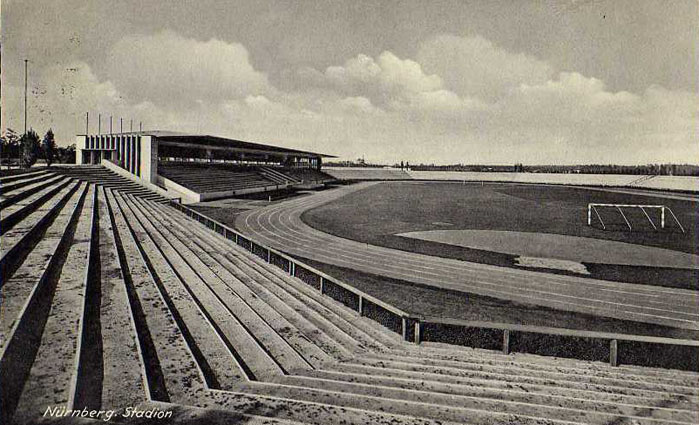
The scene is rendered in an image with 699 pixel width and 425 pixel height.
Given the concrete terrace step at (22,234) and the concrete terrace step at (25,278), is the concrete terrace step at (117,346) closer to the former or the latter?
the concrete terrace step at (25,278)

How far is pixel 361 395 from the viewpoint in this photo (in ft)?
12.9

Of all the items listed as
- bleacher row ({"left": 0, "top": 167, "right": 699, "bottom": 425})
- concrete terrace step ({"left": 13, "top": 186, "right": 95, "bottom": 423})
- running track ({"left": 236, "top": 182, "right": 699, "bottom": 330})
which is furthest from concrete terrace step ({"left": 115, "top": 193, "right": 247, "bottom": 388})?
running track ({"left": 236, "top": 182, "right": 699, "bottom": 330})

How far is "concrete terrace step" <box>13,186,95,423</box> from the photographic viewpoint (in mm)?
2992

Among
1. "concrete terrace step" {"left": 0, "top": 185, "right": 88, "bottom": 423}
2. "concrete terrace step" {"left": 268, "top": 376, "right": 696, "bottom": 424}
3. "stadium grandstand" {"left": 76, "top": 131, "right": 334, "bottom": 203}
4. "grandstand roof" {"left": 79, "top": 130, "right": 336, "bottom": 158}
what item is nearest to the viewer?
"concrete terrace step" {"left": 0, "top": 185, "right": 88, "bottom": 423}

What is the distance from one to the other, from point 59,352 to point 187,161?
45985 millimetres

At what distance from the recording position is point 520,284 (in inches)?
468

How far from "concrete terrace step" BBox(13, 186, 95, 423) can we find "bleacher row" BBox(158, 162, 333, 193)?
3076 centimetres

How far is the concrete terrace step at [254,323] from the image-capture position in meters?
4.93

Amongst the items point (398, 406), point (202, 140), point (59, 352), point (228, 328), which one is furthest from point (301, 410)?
point (202, 140)

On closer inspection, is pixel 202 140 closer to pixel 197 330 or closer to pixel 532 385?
pixel 197 330

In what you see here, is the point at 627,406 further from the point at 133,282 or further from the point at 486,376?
the point at 133,282

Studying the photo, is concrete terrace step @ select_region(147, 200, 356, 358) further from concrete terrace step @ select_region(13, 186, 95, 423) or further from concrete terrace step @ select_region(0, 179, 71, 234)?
concrete terrace step @ select_region(0, 179, 71, 234)

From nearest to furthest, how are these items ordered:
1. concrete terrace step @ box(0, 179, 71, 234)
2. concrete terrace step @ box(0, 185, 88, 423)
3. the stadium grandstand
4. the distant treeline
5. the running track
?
concrete terrace step @ box(0, 185, 88, 423) < concrete terrace step @ box(0, 179, 71, 234) < the running track < the stadium grandstand < the distant treeline

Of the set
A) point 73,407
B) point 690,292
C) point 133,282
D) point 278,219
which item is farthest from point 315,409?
point 278,219
